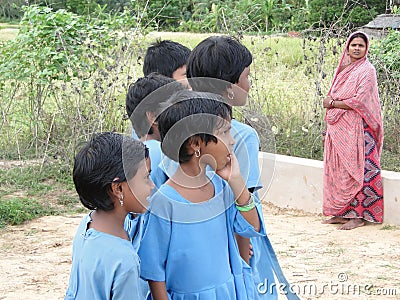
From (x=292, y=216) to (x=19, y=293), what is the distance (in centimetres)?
257

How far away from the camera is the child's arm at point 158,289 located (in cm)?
228

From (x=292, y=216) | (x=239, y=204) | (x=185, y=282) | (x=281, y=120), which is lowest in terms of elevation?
(x=292, y=216)

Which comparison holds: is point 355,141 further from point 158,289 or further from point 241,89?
point 158,289

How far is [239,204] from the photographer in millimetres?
2342

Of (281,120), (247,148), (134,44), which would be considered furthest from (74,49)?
(247,148)

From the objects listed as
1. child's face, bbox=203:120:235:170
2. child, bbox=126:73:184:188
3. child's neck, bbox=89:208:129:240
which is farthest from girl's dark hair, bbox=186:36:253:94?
child's neck, bbox=89:208:129:240

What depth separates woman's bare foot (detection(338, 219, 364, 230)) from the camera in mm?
5677

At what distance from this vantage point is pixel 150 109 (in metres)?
2.60

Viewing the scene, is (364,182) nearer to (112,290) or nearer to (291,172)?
(291,172)

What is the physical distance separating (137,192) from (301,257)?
2.90 m

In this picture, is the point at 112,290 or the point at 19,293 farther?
the point at 19,293

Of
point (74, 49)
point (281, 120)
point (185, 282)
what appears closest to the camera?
point (185, 282)

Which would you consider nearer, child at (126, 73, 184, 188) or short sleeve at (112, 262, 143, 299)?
short sleeve at (112, 262, 143, 299)

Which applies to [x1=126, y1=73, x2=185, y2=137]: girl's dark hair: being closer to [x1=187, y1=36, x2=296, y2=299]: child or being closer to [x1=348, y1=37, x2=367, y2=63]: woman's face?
[x1=187, y1=36, x2=296, y2=299]: child
